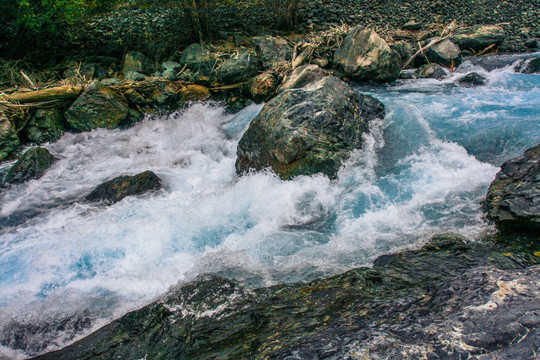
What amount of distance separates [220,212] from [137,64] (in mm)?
6307

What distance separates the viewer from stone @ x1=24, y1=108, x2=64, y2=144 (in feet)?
24.3

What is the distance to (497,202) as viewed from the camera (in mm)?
3990

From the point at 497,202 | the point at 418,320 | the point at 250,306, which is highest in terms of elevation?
the point at 418,320

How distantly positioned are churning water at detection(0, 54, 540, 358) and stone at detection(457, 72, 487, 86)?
82 centimetres

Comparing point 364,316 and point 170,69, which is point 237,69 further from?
point 364,316

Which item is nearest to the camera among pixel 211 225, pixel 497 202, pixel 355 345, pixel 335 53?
pixel 355 345

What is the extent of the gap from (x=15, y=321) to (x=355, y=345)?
10.7 ft

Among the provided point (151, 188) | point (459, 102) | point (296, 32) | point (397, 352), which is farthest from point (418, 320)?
point (296, 32)

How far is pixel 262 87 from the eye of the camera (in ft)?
28.1

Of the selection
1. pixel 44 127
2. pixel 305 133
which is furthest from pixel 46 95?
pixel 305 133

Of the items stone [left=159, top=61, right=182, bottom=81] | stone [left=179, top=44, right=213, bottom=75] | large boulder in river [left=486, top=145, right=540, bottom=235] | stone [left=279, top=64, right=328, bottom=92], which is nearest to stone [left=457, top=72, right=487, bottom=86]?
stone [left=279, top=64, right=328, bottom=92]

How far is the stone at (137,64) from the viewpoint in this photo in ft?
30.5

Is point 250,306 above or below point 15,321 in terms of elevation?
above

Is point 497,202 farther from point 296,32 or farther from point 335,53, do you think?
point 296,32
